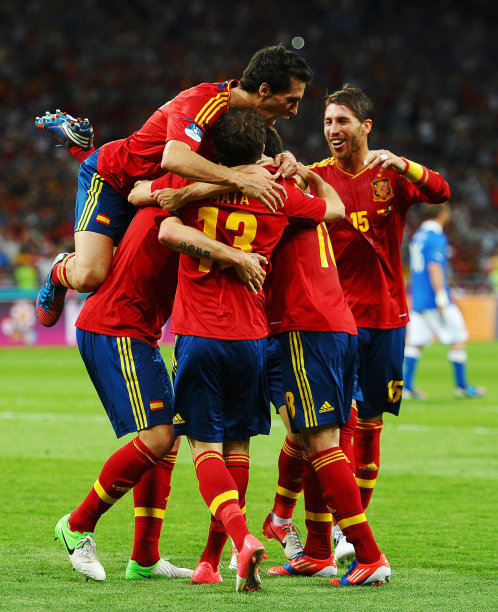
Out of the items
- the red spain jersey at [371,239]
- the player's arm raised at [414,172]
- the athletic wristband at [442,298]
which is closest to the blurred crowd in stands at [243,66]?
the athletic wristband at [442,298]

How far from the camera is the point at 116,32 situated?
31281 millimetres

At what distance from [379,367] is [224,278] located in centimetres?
152

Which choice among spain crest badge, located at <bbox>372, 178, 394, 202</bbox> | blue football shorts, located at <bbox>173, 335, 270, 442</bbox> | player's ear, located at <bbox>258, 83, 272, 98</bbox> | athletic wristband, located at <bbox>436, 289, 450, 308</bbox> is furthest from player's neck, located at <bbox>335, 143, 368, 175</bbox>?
athletic wristband, located at <bbox>436, 289, 450, 308</bbox>

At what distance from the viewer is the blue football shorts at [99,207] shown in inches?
191

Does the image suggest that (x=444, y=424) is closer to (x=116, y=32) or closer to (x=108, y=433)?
(x=108, y=433)

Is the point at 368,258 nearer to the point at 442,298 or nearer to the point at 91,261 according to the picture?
the point at 91,261

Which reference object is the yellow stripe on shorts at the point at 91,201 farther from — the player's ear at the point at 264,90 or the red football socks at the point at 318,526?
the red football socks at the point at 318,526

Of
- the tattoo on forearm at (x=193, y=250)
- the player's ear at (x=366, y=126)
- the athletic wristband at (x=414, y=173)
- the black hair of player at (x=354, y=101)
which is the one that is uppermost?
the black hair of player at (x=354, y=101)

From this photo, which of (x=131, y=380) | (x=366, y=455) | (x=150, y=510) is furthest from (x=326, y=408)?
(x=366, y=455)

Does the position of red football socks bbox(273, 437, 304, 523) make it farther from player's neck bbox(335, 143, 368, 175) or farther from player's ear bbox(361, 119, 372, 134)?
player's ear bbox(361, 119, 372, 134)

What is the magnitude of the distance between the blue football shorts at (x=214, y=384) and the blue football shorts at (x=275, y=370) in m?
0.75

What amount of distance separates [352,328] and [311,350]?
255 mm

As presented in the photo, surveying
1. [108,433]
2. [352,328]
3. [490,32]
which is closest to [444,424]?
[108,433]

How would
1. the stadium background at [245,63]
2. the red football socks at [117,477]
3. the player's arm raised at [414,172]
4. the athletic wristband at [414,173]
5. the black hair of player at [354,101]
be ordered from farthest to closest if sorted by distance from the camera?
the stadium background at [245,63] → the black hair of player at [354,101] → the athletic wristband at [414,173] → the player's arm raised at [414,172] → the red football socks at [117,477]
